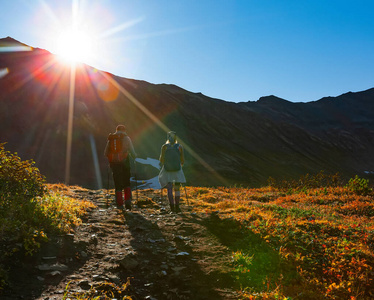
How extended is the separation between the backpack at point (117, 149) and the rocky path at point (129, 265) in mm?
3002

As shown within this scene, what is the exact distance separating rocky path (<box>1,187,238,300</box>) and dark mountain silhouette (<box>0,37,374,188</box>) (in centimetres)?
3711

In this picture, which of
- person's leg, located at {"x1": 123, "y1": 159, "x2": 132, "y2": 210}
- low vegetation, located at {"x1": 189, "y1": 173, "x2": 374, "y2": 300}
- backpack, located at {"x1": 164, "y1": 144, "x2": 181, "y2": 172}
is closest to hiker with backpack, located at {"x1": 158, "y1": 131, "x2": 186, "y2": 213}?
backpack, located at {"x1": 164, "y1": 144, "x2": 181, "y2": 172}

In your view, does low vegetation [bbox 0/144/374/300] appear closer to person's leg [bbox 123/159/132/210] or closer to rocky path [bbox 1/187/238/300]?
rocky path [bbox 1/187/238/300]

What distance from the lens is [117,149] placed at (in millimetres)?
10047

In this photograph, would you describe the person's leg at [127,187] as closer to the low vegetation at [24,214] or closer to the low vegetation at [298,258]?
the low vegetation at [24,214]

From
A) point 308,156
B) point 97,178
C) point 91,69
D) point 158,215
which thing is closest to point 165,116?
point 91,69

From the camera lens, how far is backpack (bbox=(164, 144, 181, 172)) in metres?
10.2

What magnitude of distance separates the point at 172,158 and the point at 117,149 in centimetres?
218

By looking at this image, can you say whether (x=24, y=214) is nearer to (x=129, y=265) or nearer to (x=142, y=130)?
(x=129, y=265)

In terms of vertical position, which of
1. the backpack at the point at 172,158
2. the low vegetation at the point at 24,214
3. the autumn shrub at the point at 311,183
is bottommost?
the autumn shrub at the point at 311,183

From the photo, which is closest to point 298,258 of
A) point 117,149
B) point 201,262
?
point 201,262

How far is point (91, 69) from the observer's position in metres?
90.8

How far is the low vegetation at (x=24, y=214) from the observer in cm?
472

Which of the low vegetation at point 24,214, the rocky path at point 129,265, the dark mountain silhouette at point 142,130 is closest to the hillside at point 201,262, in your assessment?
the rocky path at point 129,265
